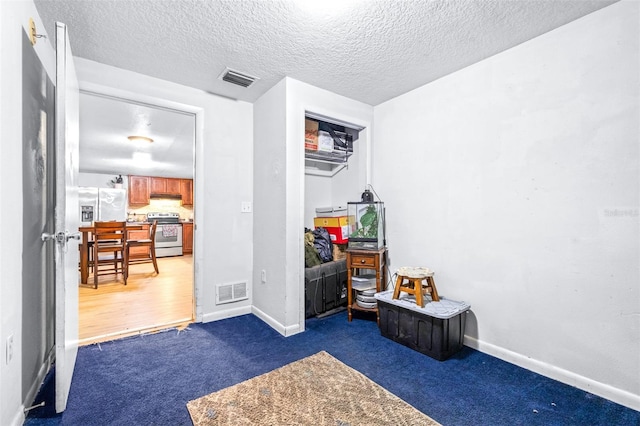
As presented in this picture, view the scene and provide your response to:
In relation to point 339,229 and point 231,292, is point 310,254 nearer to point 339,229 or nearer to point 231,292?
point 339,229

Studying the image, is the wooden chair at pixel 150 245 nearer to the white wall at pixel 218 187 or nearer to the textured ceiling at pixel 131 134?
the textured ceiling at pixel 131 134

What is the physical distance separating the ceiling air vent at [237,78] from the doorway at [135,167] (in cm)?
53

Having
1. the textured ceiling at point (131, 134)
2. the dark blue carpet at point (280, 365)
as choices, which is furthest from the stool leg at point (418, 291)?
the textured ceiling at point (131, 134)

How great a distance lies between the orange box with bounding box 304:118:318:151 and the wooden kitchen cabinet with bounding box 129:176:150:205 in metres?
6.74

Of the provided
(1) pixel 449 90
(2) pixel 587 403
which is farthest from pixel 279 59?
(2) pixel 587 403

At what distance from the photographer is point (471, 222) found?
2.26 metres

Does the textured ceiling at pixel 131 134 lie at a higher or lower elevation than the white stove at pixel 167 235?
higher

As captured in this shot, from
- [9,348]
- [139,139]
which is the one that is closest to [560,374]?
[9,348]

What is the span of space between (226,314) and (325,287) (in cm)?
101

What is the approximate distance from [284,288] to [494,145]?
200 cm

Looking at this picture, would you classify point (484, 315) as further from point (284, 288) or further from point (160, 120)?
point (160, 120)

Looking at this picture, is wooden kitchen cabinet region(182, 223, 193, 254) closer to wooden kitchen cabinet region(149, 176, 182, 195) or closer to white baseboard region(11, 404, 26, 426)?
wooden kitchen cabinet region(149, 176, 182, 195)

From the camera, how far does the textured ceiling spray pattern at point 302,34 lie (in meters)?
1.65

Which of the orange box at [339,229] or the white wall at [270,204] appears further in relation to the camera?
the orange box at [339,229]
